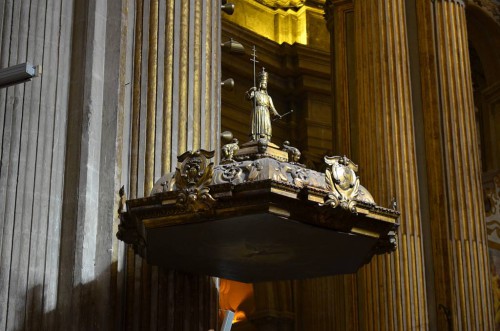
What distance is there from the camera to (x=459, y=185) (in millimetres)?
11102

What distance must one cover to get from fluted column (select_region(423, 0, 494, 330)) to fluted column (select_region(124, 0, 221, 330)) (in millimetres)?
4395

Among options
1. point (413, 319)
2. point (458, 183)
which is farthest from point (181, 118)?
point (458, 183)

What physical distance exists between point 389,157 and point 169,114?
442 cm

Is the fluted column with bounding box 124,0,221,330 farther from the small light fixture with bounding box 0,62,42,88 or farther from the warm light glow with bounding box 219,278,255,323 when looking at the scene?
the warm light glow with bounding box 219,278,255,323

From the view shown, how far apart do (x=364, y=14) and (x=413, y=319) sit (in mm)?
3618

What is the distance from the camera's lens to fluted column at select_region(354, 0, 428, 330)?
10.1 m

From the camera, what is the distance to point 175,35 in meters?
7.09

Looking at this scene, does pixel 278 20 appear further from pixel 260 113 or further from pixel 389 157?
pixel 260 113

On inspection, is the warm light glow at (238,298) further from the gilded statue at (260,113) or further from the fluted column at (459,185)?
the gilded statue at (260,113)

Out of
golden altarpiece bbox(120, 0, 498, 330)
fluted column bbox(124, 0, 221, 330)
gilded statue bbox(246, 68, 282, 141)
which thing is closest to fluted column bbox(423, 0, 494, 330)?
golden altarpiece bbox(120, 0, 498, 330)

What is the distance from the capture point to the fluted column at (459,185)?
10.6m

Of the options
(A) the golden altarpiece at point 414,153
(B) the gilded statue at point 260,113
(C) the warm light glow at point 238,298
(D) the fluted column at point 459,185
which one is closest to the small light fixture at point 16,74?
(B) the gilded statue at point 260,113

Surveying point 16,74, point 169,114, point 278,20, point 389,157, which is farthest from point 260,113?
point 278,20

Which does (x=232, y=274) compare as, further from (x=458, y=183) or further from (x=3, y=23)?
(x=458, y=183)
